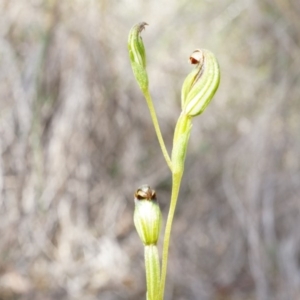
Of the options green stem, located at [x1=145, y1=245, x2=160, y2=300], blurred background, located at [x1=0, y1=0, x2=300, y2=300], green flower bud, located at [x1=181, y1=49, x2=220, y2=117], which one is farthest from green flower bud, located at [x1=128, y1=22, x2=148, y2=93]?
blurred background, located at [x1=0, y1=0, x2=300, y2=300]

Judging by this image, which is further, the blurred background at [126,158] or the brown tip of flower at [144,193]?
the blurred background at [126,158]

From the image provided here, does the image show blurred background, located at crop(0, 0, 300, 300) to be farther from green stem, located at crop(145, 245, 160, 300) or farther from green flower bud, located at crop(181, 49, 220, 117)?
green flower bud, located at crop(181, 49, 220, 117)

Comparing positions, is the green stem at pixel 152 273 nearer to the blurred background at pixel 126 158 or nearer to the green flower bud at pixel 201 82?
the green flower bud at pixel 201 82

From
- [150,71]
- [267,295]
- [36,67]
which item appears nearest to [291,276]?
[267,295]

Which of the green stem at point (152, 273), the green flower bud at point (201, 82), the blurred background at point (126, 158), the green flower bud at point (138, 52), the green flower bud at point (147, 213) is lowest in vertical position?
the green stem at point (152, 273)

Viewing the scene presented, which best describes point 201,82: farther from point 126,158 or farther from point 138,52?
point 126,158

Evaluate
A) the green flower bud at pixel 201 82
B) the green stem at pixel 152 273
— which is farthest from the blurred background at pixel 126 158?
the green flower bud at pixel 201 82

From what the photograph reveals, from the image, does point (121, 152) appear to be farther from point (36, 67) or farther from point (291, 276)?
point (291, 276)
